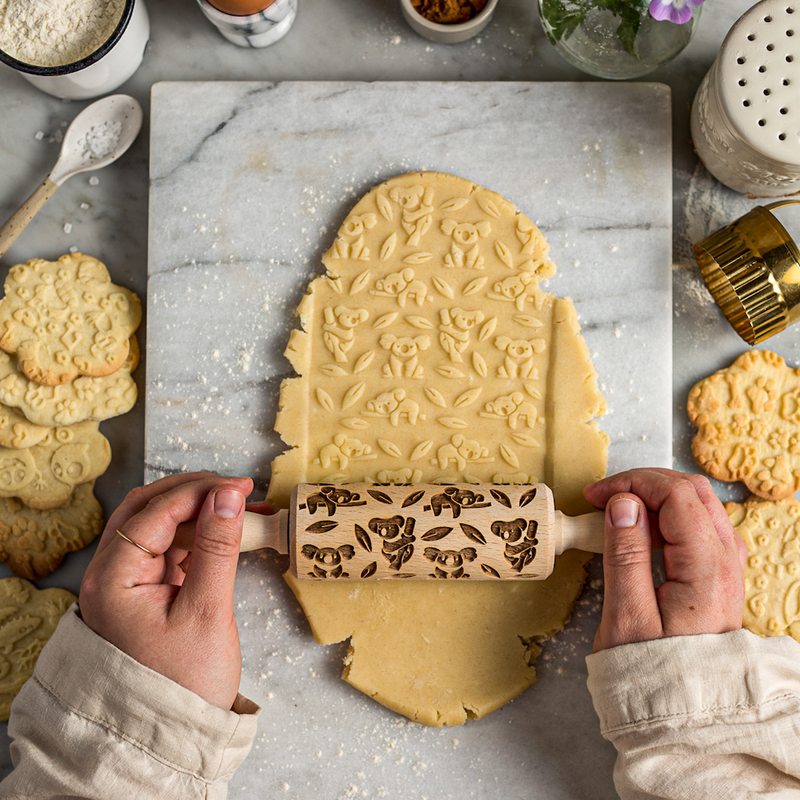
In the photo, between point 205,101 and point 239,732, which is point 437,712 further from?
point 205,101

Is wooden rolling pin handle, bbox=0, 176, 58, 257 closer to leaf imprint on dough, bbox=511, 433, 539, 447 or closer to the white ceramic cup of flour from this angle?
the white ceramic cup of flour

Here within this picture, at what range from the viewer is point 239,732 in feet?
3.35

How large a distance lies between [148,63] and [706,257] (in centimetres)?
113

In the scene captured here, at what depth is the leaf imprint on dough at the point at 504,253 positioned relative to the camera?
1.18 m

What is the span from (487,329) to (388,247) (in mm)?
232

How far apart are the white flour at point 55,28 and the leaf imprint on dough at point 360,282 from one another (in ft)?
2.01

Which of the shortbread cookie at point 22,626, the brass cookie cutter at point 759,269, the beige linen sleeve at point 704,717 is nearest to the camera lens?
the beige linen sleeve at point 704,717

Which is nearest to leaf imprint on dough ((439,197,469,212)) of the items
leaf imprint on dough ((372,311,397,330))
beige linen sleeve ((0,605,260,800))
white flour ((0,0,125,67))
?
leaf imprint on dough ((372,311,397,330))

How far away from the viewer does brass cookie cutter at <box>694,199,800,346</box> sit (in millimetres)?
1093

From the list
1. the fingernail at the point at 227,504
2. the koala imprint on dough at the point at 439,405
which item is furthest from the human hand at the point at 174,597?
the koala imprint on dough at the point at 439,405

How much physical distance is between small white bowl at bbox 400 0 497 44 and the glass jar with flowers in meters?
0.10

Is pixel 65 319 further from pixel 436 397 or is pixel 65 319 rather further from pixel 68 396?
pixel 436 397

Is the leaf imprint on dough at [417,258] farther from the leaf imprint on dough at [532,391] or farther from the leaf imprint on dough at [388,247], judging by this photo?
the leaf imprint on dough at [532,391]

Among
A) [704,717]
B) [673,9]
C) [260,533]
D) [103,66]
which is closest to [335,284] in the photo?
[260,533]
